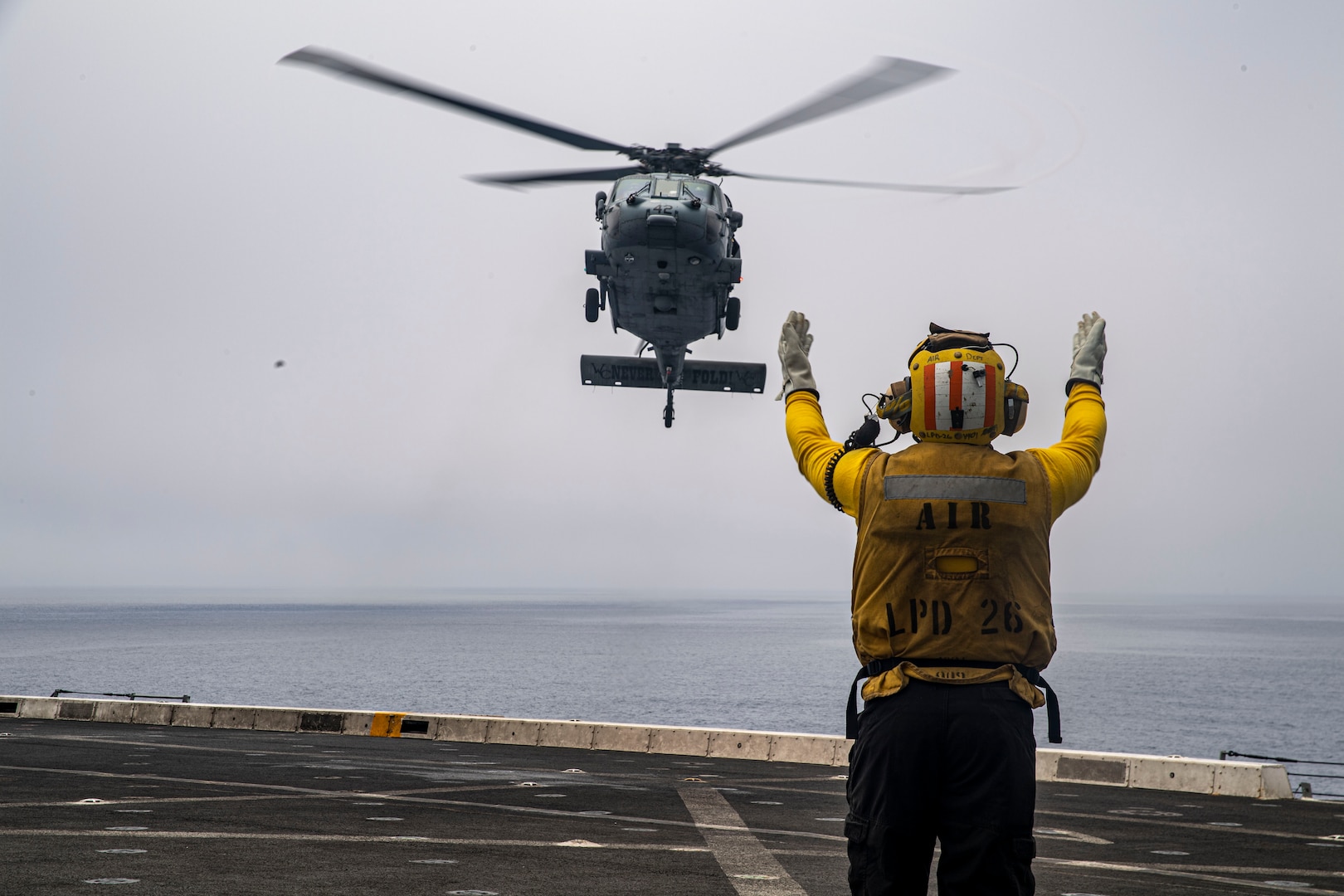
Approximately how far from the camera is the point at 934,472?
13.1 ft

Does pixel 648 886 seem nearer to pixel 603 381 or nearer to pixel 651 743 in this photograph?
pixel 651 743

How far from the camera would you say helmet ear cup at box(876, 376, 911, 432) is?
424 centimetres

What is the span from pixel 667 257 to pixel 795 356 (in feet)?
63.6

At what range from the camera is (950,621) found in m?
3.91

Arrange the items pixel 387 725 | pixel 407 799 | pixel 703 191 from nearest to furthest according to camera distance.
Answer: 1. pixel 407 799
2. pixel 387 725
3. pixel 703 191

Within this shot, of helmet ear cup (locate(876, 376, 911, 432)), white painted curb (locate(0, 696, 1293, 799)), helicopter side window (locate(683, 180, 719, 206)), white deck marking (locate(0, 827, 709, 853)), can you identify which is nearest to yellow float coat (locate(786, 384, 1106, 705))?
helmet ear cup (locate(876, 376, 911, 432))

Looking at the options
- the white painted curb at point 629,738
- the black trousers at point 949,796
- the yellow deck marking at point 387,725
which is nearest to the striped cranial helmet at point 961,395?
the black trousers at point 949,796

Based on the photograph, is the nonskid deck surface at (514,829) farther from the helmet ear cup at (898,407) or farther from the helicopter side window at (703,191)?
the helicopter side window at (703,191)

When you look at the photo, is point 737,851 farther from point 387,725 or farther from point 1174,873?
point 387,725

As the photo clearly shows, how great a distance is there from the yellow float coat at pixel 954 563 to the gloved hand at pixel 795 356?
63 cm

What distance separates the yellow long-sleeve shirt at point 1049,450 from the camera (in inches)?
164

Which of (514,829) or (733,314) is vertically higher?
(733,314)

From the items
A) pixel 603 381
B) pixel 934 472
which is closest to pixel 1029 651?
pixel 934 472

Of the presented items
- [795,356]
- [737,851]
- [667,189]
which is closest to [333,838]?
[737,851]
